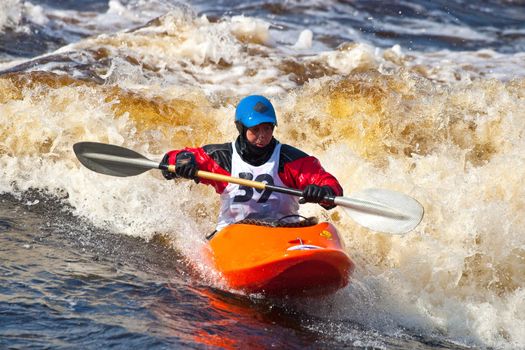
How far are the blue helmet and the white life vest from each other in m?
0.35

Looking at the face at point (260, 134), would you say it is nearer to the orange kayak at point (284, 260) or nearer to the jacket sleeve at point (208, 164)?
the jacket sleeve at point (208, 164)

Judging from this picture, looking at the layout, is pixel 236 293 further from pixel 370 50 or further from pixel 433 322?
pixel 370 50

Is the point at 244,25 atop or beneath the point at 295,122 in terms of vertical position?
atop

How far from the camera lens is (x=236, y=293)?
515 cm

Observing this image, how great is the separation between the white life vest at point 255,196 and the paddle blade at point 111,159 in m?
0.77

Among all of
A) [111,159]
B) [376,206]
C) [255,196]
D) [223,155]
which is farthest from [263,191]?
[111,159]

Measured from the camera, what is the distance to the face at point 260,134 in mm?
5332

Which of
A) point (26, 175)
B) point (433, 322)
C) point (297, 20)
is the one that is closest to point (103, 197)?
point (26, 175)

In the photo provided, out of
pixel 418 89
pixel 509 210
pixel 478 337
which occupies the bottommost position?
pixel 478 337

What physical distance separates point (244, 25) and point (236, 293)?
8.70 metres

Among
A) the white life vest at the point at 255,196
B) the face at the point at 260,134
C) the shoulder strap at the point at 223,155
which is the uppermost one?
the face at the point at 260,134

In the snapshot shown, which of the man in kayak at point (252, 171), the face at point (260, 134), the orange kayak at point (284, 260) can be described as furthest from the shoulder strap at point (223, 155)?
the orange kayak at point (284, 260)

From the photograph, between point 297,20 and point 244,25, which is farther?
point 297,20

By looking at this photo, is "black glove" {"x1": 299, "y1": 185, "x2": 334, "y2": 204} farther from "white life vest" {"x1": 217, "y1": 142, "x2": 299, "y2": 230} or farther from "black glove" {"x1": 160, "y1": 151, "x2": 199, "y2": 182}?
"black glove" {"x1": 160, "y1": 151, "x2": 199, "y2": 182}
